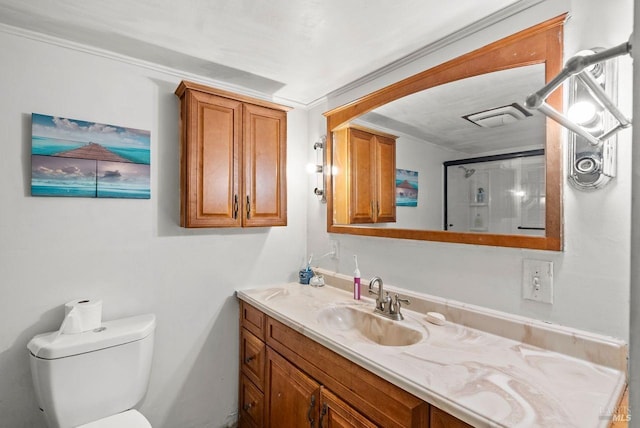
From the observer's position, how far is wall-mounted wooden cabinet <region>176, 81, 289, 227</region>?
6.07 feet

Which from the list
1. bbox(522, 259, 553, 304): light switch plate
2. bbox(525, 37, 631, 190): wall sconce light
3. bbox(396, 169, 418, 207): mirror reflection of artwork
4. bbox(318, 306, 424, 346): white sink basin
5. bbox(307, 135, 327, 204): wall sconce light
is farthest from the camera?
bbox(307, 135, 327, 204): wall sconce light

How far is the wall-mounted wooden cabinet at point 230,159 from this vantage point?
6.07ft

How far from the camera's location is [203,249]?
6.75 ft

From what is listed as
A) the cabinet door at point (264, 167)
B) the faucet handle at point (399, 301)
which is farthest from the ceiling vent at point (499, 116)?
the cabinet door at point (264, 167)

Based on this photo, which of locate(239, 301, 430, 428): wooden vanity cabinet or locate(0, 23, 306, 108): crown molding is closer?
locate(239, 301, 430, 428): wooden vanity cabinet

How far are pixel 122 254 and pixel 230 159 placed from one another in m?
0.82

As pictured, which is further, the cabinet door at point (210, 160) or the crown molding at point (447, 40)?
the cabinet door at point (210, 160)

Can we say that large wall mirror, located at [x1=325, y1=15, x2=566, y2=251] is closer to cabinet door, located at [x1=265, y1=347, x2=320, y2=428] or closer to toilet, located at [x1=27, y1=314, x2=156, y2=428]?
cabinet door, located at [x1=265, y1=347, x2=320, y2=428]

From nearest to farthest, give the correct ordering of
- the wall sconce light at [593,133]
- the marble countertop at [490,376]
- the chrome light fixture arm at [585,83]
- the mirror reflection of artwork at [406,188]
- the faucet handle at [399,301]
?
the chrome light fixture arm at [585,83]
the marble countertop at [490,376]
the wall sconce light at [593,133]
the faucet handle at [399,301]
the mirror reflection of artwork at [406,188]

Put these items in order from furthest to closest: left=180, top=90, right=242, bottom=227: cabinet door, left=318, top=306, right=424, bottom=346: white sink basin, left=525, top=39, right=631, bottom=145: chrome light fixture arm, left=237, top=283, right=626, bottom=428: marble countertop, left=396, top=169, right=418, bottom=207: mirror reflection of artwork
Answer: left=180, top=90, right=242, bottom=227: cabinet door → left=396, top=169, right=418, bottom=207: mirror reflection of artwork → left=318, top=306, right=424, bottom=346: white sink basin → left=237, top=283, right=626, bottom=428: marble countertop → left=525, top=39, right=631, bottom=145: chrome light fixture arm

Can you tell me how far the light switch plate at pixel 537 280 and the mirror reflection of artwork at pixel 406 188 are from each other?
610 mm

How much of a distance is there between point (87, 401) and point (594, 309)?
7.03ft

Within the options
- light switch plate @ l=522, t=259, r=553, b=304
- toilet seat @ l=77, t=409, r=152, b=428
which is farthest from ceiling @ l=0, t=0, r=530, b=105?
toilet seat @ l=77, t=409, r=152, b=428

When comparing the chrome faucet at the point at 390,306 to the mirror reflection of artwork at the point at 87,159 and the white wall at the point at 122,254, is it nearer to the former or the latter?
the white wall at the point at 122,254
